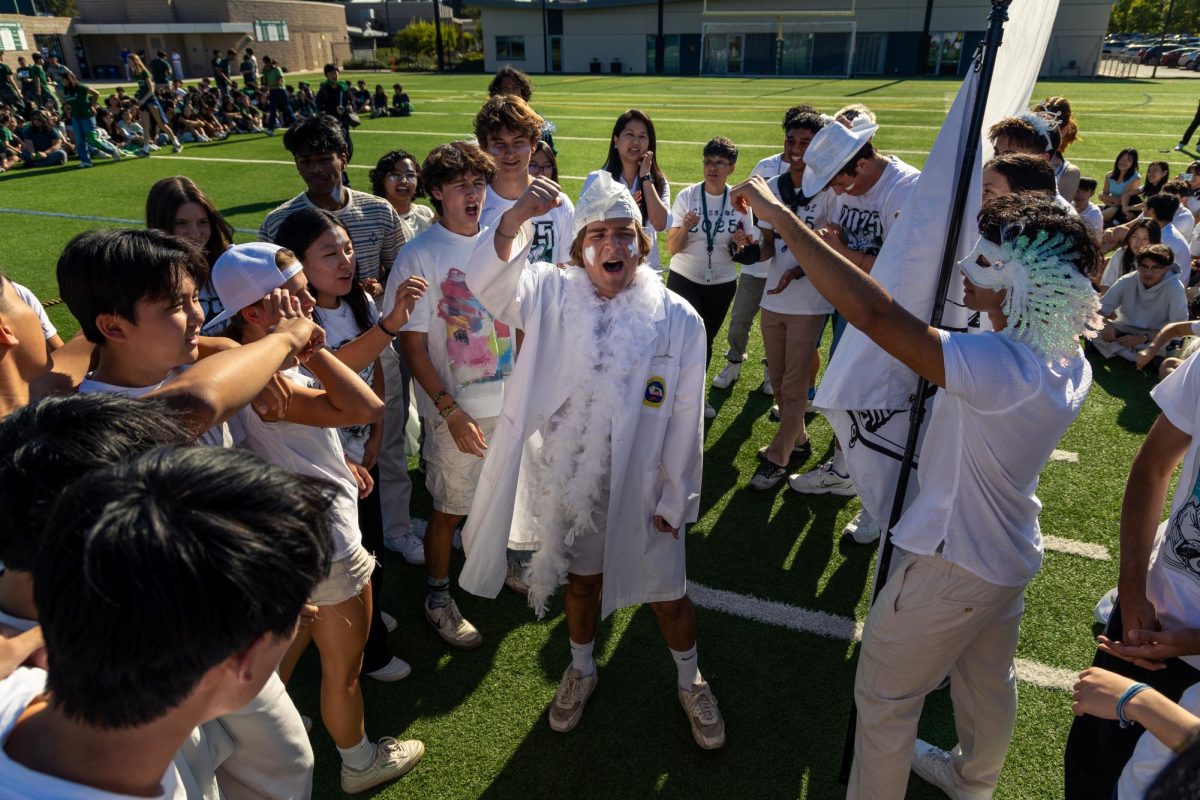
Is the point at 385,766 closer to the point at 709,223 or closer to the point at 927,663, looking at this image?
the point at 927,663

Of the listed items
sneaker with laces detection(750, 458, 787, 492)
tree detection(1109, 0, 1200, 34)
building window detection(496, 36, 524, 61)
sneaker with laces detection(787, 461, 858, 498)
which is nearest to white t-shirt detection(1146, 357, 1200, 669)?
sneaker with laces detection(787, 461, 858, 498)

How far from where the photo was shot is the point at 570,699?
3.26m

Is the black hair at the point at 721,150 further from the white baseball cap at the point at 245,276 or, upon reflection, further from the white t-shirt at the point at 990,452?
the white baseball cap at the point at 245,276

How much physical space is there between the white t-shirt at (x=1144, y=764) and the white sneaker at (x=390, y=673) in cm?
285

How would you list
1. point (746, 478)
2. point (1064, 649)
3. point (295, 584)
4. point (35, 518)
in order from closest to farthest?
1. point (295, 584)
2. point (35, 518)
3. point (1064, 649)
4. point (746, 478)

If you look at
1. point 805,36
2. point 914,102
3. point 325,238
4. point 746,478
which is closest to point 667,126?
point 914,102

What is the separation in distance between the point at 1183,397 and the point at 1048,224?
74 cm

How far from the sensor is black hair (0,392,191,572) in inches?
50.6

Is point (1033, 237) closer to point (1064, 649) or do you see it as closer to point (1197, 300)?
point (1064, 649)

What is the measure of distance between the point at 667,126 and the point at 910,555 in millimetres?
20390

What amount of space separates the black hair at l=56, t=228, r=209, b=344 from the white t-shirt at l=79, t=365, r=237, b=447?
0.13 meters

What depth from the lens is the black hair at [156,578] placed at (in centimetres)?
99

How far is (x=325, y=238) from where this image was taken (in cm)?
305

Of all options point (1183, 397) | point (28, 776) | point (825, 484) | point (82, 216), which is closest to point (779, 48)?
point (82, 216)
